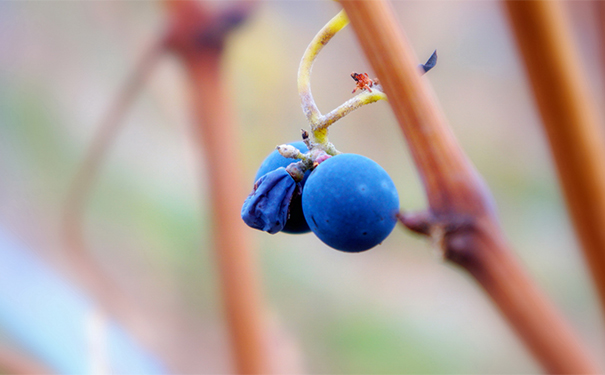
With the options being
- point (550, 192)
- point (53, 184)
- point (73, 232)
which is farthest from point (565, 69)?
point (550, 192)

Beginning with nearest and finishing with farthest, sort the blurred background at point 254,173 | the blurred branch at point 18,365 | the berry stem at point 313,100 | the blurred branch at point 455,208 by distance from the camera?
the blurred branch at point 455,208 → the berry stem at point 313,100 → the blurred branch at point 18,365 → the blurred background at point 254,173

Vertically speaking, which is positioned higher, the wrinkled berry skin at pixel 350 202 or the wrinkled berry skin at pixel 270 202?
the wrinkled berry skin at pixel 270 202

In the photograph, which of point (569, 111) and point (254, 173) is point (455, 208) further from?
point (254, 173)

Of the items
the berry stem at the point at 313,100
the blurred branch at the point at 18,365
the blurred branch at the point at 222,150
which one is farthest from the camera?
the blurred branch at the point at 18,365

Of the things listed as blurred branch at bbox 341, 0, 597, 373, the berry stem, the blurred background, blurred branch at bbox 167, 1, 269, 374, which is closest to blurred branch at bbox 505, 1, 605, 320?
blurred branch at bbox 341, 0, 597, 373

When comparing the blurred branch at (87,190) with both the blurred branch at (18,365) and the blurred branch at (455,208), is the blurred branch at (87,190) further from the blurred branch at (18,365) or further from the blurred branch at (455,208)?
the blurred branch at (455,208)

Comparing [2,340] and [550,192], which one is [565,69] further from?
[550,192]

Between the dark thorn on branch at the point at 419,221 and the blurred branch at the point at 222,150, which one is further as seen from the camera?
the blurred branch at the point at 222,150

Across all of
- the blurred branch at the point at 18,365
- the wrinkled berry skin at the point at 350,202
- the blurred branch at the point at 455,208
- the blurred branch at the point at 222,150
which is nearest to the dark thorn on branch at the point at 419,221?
the blurred branch at the point at 455,208
